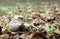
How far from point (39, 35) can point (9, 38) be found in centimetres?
31

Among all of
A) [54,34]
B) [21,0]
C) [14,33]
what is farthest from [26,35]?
[21,0]

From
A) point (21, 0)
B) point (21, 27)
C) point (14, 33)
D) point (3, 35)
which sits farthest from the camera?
point (21, 0)

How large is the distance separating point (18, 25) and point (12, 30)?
0.09m

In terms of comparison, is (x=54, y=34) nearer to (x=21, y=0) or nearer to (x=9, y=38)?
(x=9, y=38)

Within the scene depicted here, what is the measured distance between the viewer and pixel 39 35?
2576 millimetres

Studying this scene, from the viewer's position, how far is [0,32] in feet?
9.04

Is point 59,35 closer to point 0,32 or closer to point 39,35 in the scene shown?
point 39,35

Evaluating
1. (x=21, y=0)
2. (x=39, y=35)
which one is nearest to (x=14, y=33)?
(x=39, y=35)

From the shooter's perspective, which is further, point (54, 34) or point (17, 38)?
point (54, 34)

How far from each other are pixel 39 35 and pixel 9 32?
340 millimetres

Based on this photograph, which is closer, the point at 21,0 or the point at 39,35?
the point at 39,35

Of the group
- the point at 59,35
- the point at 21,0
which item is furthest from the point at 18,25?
the point at 21,0

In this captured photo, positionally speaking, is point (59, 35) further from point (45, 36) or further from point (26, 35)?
point (26, 35)

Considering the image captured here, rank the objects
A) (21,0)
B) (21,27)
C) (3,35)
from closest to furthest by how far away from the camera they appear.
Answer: (3,35) < (21,27) < (21,0)
